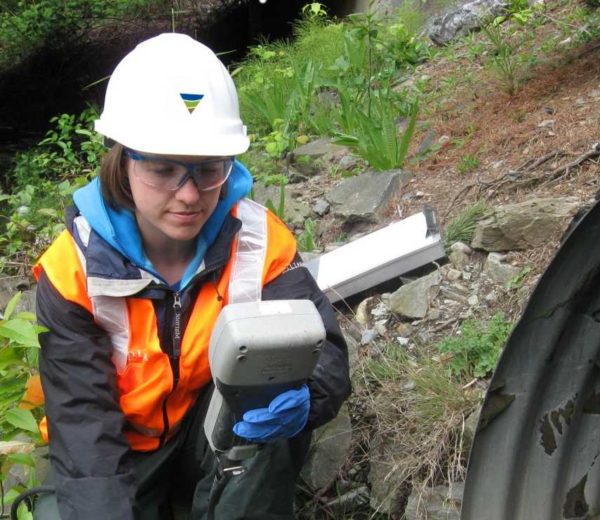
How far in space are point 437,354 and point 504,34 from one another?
318 centimetres

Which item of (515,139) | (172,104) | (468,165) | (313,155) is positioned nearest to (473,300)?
(468,165)

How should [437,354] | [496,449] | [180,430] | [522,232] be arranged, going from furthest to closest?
[522,232]
[437,354]
[180,430]
[496,449]

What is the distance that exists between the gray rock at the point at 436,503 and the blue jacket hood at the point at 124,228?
3.11 feet

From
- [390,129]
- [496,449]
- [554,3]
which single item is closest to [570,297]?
[496,449]

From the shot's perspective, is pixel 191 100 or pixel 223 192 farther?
pixel 223 192

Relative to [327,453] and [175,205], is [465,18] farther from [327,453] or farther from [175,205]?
[175,205]

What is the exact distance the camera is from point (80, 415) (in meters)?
2.21

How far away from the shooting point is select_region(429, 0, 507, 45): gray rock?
611 centimetres

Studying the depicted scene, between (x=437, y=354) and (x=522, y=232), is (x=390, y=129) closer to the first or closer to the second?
(x=522, y=232)

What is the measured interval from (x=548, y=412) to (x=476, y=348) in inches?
42.1

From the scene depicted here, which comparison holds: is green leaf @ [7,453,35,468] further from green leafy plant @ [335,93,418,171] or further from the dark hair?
green leafy plant @ [335,93,418,171]

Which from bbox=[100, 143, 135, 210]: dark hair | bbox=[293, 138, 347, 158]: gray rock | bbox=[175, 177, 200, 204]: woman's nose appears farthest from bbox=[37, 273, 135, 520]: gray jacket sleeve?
bbox=[293, 138, 347, 158]: gray rock

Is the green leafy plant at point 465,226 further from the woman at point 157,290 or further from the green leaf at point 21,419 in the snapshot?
the green leaf at point 21,419

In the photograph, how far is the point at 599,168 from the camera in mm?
3543
